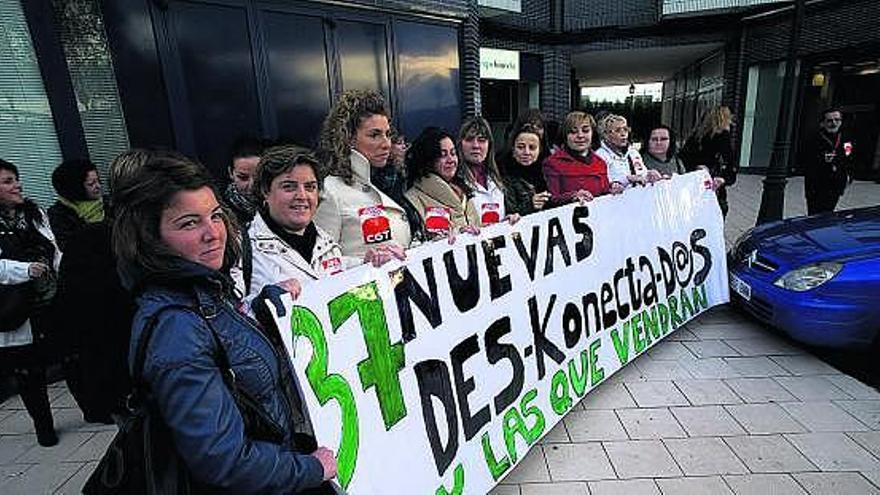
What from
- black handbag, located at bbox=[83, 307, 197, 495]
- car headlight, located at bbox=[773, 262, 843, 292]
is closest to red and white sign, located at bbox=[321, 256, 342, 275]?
black handbag, located at bbox=[83, 307, 197, 495]

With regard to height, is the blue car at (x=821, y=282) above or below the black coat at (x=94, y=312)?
below

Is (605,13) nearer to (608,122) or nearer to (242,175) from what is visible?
(608,122)

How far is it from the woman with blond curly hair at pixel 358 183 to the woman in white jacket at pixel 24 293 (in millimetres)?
2002

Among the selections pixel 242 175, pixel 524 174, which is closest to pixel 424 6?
pixel 524 174

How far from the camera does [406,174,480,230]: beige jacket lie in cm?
284

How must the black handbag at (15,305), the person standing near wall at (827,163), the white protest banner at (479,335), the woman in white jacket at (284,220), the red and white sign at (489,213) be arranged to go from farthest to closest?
1. the person standing near wall at (827,163)
2. the red and white sign at (489,213)
3. the black handbag at (15,305)
4. the woman in white jacket at (284,220)
5. the white protest banner at (479,335)

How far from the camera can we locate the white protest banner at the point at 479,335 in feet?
5.81

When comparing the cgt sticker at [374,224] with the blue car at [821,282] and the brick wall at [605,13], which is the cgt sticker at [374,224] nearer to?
the blue car at [821,282]

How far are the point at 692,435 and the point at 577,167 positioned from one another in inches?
77.8

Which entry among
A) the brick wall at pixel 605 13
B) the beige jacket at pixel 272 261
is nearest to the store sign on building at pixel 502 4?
the brick wall at pixel 605 13

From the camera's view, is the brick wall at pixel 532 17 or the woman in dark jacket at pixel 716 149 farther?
the brick wall at pixel 532 17

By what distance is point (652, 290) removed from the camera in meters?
3.78

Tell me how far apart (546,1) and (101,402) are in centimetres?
1407

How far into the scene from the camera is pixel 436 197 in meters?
2.85
